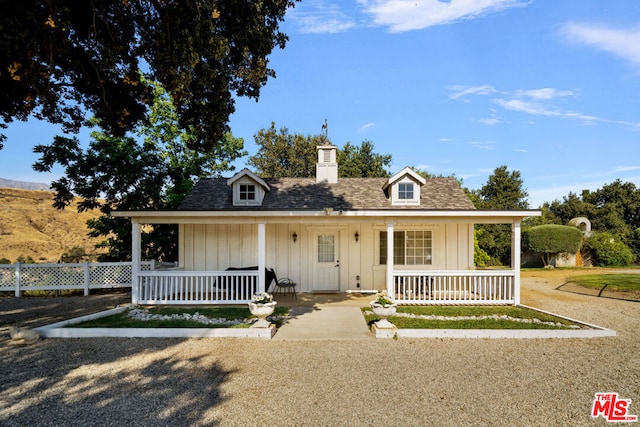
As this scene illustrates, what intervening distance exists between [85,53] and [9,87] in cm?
155

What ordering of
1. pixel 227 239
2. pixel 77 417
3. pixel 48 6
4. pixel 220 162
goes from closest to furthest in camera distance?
pixel 77 417 → pixel 48 6 → pixel 227 239 → pixel 220 162

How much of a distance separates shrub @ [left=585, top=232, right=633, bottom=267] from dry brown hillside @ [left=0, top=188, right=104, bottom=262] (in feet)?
131

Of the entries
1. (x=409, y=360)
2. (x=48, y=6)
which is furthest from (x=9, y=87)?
(x=409, y=360)

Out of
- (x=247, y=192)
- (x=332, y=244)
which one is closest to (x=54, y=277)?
(x=247, y=192)

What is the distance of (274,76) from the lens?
8227 mm

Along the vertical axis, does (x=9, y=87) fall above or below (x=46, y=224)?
above

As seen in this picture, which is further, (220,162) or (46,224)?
(46,224)

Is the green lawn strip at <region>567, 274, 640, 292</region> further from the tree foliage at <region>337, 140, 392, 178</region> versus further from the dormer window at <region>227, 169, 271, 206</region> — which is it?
the tree foliage at <region>337, 140, 392, 178</region>

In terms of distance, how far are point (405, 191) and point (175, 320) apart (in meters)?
8.41

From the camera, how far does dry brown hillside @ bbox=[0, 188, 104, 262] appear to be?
30.1 meters

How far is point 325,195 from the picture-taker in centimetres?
1316

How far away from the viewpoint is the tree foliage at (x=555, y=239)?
21891 millimetres

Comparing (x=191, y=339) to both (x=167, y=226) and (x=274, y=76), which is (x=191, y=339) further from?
(x=167, y=226)

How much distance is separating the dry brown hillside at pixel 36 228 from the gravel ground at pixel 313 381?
95.8 feet
